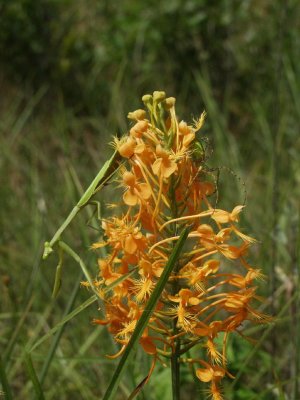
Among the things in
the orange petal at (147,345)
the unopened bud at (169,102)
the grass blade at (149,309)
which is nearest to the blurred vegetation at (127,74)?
the unopened bud at (169,102)

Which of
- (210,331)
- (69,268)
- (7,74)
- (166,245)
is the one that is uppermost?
(7,74)

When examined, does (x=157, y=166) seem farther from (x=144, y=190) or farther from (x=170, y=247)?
(x=170, y=247)

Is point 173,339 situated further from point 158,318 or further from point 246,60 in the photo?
point 246,60

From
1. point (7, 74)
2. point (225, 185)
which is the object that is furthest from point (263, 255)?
point (7, 74)

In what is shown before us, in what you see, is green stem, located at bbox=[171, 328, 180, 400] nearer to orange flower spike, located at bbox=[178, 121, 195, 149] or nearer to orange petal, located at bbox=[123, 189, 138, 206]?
orange petal, located at bbox=[123, 189, 138, 206]

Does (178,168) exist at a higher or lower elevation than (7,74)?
lower

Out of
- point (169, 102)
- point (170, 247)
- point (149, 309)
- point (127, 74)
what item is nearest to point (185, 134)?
point (169, 102)

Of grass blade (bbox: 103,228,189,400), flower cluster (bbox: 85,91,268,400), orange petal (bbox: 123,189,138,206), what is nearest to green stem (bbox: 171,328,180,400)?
flower cluster (bbox: 85,91,268,400)

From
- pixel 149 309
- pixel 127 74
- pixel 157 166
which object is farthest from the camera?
pixel 127 74
